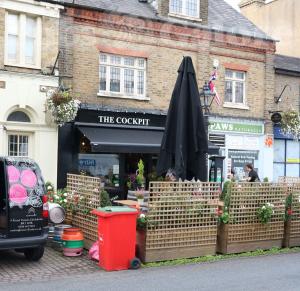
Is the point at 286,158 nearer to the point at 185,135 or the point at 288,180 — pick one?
the point at 288,180

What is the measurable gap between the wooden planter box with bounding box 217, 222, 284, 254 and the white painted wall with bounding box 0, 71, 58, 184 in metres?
6.84

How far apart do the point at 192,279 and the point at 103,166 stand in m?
8.80

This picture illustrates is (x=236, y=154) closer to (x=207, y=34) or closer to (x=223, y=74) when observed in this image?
(x=223, y=74)

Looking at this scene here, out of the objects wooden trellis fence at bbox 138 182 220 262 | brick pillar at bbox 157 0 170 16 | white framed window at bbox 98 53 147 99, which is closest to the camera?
wooden trellis fence at bbox 138 182 220 262

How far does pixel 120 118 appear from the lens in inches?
624

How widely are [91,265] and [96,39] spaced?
29.8 feet

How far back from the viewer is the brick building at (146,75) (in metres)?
15.2

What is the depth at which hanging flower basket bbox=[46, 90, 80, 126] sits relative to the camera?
1388 cm

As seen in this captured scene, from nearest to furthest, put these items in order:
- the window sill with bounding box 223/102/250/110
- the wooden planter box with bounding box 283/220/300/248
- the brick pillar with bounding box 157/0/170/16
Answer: the wooden planter box with bounding box 283/220/300/248, the brick pillar with bounding box 157/0/170/16, the window sill with bounding box 223/102/250/110

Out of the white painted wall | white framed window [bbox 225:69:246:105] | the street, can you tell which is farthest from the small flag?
the street

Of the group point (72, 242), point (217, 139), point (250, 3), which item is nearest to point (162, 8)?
point (217, 139)

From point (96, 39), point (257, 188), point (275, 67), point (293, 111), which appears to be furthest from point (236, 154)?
point (257, 188)

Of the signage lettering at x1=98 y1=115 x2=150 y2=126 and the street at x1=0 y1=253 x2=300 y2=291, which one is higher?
the signage lettering at x1=98 y1=115 x2=150 y2=126

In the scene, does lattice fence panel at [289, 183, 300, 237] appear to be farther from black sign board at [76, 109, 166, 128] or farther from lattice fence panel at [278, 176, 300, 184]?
black sign board at [76, 109, 166, 128]
